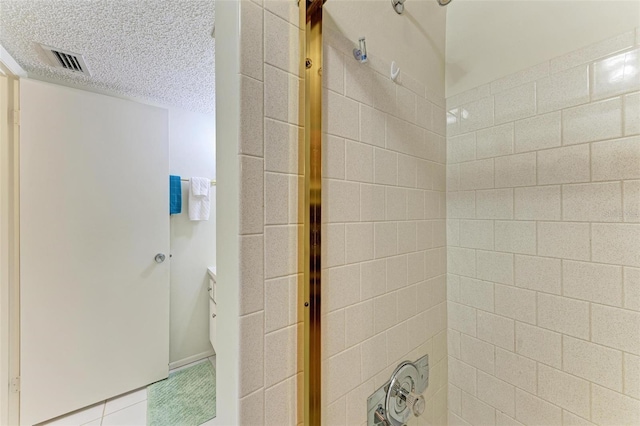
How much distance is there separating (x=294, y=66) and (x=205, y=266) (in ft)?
6.72

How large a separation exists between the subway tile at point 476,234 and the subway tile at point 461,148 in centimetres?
29

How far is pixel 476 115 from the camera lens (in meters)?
1.03

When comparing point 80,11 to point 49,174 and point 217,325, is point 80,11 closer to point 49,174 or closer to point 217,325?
point 49,174

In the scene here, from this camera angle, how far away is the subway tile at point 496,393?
0.94 metres

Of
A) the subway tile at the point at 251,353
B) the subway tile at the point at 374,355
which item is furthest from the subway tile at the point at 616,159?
the subway tile at the point at 251,353

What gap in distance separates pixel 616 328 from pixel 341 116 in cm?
107

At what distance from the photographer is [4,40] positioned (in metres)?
1.23

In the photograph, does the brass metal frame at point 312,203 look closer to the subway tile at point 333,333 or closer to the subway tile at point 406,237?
the subway tile at point 333,333

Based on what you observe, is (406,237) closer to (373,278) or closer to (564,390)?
(373,278)

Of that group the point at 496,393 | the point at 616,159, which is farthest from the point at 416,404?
the point at 616,159

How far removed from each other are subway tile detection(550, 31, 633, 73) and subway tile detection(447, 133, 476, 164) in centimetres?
32

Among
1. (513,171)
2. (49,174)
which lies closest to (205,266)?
(49,174)

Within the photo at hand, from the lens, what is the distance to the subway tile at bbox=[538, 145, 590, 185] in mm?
783

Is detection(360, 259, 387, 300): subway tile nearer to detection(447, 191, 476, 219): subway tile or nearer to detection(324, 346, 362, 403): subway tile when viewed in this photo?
detection(324, 346, 362, 403): subway tile
